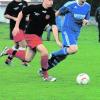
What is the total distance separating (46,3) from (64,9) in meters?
1.31

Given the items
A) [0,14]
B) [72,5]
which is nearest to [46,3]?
[72,5]

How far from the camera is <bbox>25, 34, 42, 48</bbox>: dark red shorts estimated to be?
13.7 meters

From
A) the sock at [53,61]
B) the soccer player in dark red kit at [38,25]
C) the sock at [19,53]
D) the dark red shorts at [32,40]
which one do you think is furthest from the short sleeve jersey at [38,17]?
the sock at [19,53]

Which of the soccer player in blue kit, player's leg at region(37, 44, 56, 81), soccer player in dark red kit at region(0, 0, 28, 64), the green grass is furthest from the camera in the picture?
soccer player in dark red kit at region(0, 0, 28, 64)

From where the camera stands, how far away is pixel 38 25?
13.9m

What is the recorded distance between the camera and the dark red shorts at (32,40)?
44.8 ft

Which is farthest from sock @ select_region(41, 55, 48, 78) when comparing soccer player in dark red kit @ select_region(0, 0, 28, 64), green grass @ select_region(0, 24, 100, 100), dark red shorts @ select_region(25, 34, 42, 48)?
soccer player in dark red kit @ select_region(0, 0, 28, 64)

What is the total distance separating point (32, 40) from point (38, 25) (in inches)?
15.2

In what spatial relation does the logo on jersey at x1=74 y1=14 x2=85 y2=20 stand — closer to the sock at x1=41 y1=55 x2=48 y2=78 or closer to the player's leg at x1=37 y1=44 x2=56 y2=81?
the player's leg at x1=37 y1=44 x2=56 y2=81

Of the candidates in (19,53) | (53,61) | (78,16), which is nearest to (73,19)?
(78,16)

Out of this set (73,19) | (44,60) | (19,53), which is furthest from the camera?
(19,53)

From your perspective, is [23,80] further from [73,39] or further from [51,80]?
[73,39]

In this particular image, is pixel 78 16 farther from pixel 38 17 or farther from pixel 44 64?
pixel 44 64

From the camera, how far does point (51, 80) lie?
13430mm
